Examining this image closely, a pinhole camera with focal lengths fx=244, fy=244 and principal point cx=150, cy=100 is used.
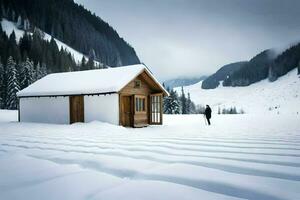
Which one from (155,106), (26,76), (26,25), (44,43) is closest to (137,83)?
(155,106)

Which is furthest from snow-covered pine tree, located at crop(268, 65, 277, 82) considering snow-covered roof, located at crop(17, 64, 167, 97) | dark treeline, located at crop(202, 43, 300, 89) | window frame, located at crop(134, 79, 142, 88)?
window frame, located at crop(134, 79, 142, 88)

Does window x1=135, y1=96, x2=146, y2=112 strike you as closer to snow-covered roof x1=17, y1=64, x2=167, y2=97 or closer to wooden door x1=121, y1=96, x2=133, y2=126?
wooden door x1=121, y1=96, x2=133, y2=126

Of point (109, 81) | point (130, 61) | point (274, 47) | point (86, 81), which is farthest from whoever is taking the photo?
point (130, 61)

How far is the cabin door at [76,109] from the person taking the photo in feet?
53.3

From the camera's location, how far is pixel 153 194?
6.97 feet

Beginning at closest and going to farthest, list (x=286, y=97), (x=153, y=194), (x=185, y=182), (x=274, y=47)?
1. (x=153, y=194)
2. (x=185, y=182)
3. (x=286, y=97)
4. (x=274, y=47)

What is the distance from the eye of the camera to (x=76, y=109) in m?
16.5

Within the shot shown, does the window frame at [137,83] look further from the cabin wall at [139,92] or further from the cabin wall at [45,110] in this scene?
the cabin wall at [45,110]

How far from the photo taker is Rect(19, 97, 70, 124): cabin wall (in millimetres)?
17000

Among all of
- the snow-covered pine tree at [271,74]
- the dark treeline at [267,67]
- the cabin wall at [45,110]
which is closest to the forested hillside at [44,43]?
the cabin wall at [45,110]

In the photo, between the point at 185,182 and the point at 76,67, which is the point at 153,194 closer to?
the point at 185,182

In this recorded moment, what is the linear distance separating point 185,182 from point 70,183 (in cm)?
117

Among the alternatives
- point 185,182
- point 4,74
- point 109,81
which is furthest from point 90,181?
point 4,74

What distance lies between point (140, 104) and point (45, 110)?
7122mm
